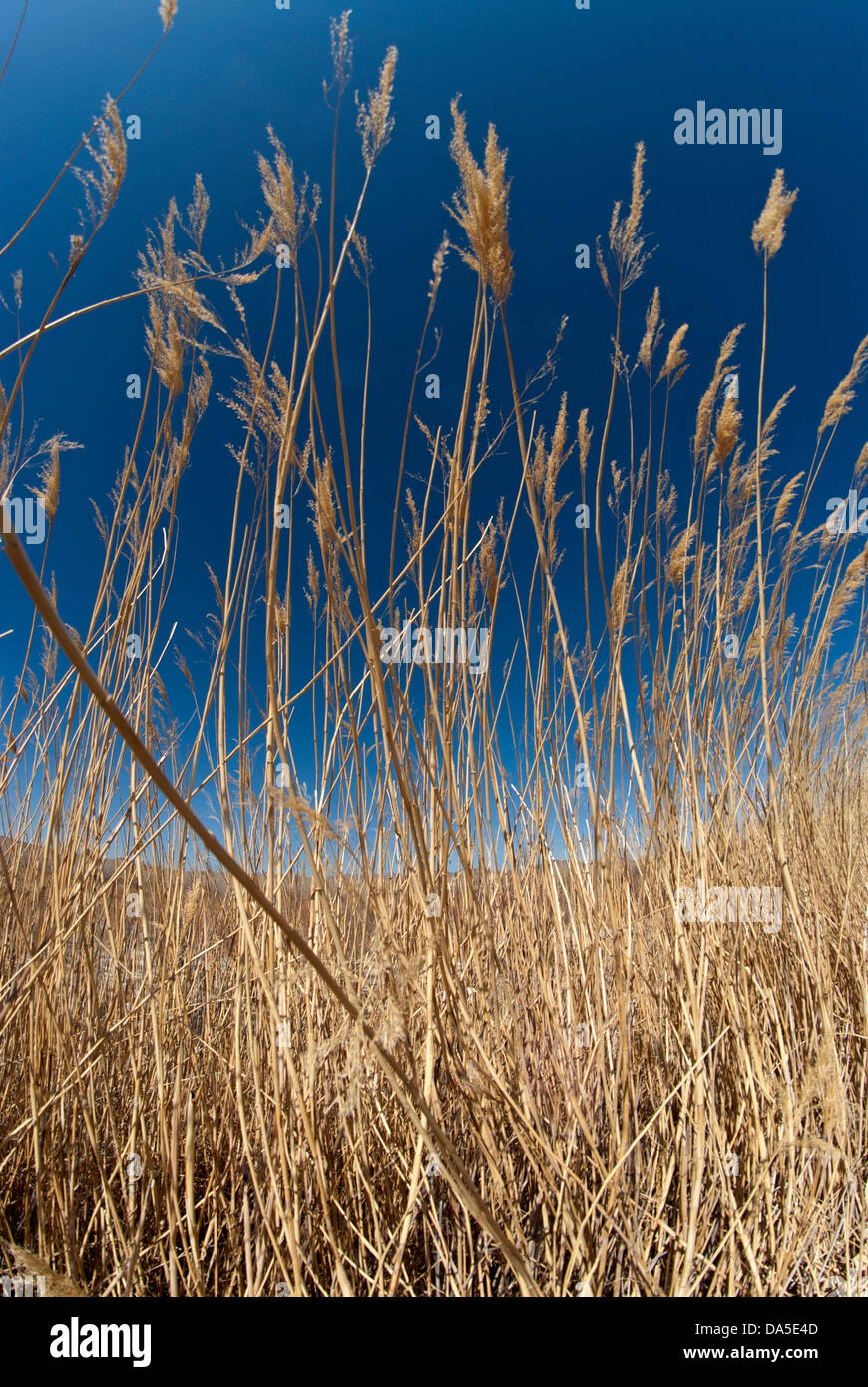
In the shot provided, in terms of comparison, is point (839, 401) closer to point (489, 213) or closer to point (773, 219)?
point (773, 219)

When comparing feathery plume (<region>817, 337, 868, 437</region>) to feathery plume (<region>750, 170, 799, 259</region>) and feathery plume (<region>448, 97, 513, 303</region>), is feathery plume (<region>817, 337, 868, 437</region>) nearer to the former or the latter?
feathery plume (<region>750, 170, 799, 259</region>)

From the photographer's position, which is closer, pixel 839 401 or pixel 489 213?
pixel 489 213

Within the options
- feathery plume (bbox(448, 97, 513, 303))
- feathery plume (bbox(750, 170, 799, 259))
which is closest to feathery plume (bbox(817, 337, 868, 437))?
feathery plume (bbox(750, 170, 799, 259))

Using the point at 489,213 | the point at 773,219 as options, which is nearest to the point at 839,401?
the point at 773,219

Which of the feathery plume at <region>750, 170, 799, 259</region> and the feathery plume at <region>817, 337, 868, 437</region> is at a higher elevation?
the feathery plume at <region>750, 170, 799, 259</region>

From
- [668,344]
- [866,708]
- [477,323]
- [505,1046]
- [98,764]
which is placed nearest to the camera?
[477,323]

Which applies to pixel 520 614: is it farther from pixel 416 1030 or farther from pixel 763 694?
pixel 416 1030

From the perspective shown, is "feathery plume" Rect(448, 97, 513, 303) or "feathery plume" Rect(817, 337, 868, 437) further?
"feathery plume" Rect(817, 337, 868, 437)

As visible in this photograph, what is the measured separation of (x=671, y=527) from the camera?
1.33m

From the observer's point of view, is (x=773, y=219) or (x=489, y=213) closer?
(x=489, y=213)

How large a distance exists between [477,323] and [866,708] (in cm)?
221

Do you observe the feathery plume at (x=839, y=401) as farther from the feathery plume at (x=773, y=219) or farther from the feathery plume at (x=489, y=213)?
the feathery plume at (x=489, y=213)

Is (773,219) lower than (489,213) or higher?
higher
